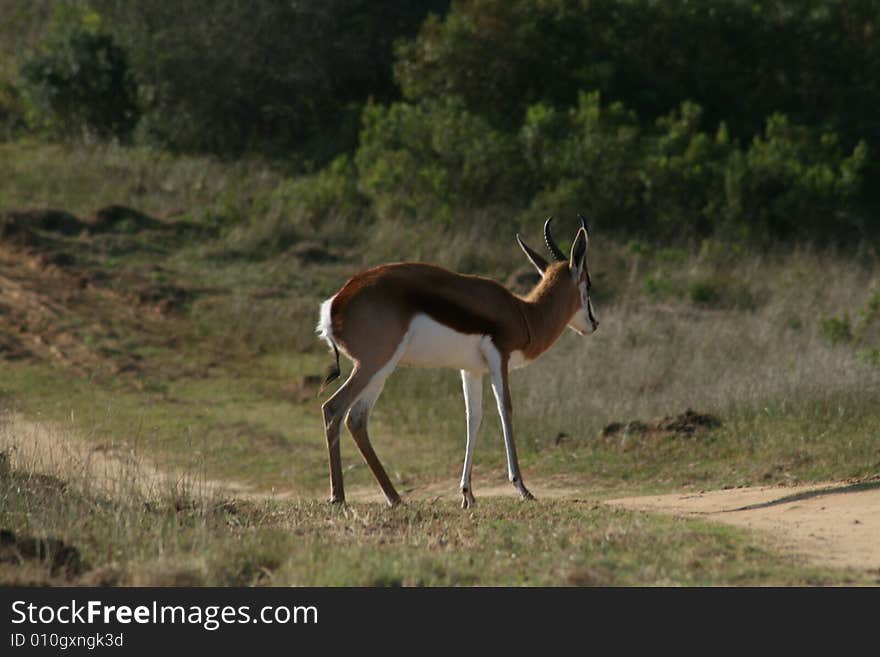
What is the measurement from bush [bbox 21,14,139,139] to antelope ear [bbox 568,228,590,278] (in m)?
20.8

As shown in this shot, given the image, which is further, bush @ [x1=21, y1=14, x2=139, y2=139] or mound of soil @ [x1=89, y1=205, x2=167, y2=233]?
bush @ [x1=21, y1=14, x2=139, y2=139]

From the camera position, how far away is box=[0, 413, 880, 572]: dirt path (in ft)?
27.1

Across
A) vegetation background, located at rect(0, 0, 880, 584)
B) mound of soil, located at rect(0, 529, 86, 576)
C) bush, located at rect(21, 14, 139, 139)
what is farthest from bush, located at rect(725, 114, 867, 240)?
mound of soil, located at rect(0, 529, 86, 576)

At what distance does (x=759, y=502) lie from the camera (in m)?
10.1

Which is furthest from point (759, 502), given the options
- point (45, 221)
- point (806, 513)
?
point (45, 221)

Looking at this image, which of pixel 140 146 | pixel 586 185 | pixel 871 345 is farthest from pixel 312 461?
pixel 140 146

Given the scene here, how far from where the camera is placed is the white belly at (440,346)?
31.3 ft

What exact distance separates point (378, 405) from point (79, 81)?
17.2 meters

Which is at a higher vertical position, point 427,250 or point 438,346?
point 438,346

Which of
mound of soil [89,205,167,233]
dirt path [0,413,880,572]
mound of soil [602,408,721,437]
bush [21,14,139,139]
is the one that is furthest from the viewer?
bush [21,14,139,139]

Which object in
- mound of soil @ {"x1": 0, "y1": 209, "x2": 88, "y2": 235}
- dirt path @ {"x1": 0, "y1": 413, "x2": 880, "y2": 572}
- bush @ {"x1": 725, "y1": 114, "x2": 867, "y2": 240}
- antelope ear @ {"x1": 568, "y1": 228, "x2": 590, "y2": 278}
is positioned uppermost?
antelope ear @ {"x1": 568, "y1": 228, "x2": 590, "y2": 278}

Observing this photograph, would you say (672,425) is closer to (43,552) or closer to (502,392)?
(502,392)

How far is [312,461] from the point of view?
14.0m

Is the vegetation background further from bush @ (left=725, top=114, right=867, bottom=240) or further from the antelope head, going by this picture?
the antelope head
